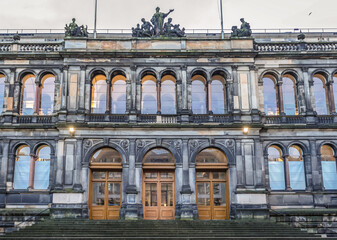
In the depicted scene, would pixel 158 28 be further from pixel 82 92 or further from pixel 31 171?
pixel 31 171

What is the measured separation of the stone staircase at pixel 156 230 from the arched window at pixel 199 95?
7731mm

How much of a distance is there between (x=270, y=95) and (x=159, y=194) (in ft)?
33.0

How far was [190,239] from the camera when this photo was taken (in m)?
18.8

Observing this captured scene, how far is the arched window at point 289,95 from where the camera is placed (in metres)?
26.2

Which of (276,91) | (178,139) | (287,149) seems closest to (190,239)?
(178,139)

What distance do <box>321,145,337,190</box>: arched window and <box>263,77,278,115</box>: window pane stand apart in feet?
13.4

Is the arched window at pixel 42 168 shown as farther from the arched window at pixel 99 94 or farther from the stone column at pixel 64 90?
the arched window at pixel 99 94

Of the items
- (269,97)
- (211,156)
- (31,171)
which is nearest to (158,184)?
(211,156)

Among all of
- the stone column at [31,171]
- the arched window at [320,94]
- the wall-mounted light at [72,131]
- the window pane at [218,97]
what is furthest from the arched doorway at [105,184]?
the arched window at [320,94]

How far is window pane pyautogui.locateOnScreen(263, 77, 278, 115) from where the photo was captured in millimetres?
26266

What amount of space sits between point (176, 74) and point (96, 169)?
26.3ft

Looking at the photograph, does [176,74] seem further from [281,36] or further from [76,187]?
[281,36]

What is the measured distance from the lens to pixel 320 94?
26.6 meters

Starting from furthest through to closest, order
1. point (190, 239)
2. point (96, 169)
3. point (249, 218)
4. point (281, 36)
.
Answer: point (281, 36)
point (96, 169)
point (249, 218)
point (190, 239)
